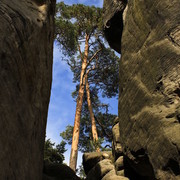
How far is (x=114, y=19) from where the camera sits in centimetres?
878

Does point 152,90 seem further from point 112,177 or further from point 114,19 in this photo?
point 114,19

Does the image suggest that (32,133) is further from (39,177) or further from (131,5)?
(131,5)

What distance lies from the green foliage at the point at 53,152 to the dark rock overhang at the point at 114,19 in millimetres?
7111

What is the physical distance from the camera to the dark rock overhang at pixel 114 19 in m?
8.52

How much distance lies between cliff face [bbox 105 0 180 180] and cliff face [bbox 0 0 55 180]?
6.50 feet

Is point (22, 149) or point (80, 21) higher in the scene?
point (80, 21)

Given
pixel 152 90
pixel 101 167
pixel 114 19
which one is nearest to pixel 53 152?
pixel 101 167

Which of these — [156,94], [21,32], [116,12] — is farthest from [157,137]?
[116,12]

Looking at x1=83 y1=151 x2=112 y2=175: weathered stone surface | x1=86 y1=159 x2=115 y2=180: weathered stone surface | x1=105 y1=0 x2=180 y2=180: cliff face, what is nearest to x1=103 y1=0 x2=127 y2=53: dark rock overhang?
x1=105 y1=0 x2=180 y2=180: cliff face

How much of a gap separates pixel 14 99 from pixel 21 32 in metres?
1.25

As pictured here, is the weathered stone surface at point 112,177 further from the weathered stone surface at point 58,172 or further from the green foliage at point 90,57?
the green foliage at point 90,57

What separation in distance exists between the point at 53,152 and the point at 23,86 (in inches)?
430

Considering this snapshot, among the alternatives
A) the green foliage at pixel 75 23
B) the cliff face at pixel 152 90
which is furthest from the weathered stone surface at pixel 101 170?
the green foliage at pixel 75 23

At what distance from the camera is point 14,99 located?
374cm
